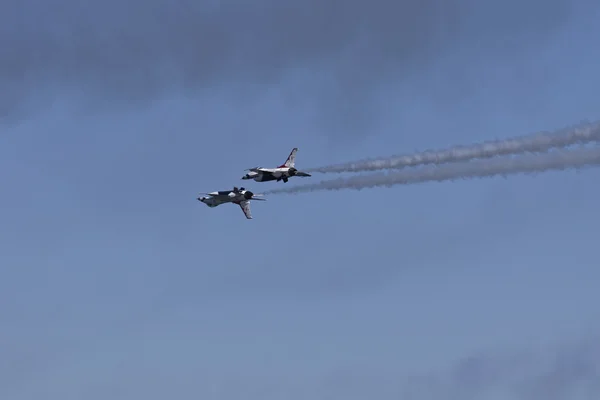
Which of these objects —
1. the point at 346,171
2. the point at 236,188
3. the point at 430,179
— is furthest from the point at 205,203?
the point at 430,179

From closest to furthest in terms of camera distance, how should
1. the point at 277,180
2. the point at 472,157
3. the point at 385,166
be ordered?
the point at 472,157, the point at 385,166, the point at 277,180

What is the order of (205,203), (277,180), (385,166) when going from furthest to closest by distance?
(205,203)
(277,180)
(385,166)

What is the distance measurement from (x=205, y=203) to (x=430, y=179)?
3603 centimetres

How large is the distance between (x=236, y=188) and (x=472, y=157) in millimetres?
35631

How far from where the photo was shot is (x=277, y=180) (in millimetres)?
105688

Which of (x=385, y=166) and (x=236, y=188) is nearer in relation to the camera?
(x=385, y=166)

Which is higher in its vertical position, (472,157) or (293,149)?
(293,149)

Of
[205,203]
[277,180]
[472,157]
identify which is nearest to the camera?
[472,157]

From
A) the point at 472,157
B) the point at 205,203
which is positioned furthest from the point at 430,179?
the point at 205,203

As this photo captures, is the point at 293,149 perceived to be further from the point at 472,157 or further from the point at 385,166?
the point at 472,157

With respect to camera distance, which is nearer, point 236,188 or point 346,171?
point 346,171

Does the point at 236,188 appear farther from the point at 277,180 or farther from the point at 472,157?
the point at 472,157

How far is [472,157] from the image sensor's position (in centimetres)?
8062

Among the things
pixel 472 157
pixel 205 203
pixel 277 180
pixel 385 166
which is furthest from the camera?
pixel 205 203
